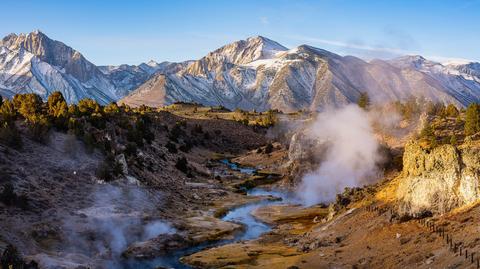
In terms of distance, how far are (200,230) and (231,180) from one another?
178ft

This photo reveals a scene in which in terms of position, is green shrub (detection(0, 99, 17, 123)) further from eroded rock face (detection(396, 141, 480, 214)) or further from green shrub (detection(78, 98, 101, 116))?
eroded rock face (detection(396, 141, 480, 214))

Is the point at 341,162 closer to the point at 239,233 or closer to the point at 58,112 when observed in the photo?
the point at 239,233

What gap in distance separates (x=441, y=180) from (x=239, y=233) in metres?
32.1

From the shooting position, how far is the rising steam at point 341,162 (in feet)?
344

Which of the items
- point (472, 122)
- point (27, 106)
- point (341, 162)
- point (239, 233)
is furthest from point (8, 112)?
point (472, 122)

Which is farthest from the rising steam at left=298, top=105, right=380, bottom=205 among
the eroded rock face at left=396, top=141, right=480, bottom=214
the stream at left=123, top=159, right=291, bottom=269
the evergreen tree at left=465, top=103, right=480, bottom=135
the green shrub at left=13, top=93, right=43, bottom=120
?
the green shrub at left=13, top=93, right=43, bottom=120

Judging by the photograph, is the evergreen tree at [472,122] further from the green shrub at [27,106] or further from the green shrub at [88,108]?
the green shrub at [27,106]

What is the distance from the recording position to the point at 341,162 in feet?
370

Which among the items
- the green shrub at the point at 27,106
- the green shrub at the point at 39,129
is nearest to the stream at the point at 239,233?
the green shrub at the point at 39,129

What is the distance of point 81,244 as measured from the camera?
63.8m

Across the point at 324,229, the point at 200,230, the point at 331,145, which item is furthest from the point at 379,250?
the point at 331,145

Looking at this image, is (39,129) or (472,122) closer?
(39,129)

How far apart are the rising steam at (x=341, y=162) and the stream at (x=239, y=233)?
691cm

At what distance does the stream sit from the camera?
6150 centimetres
